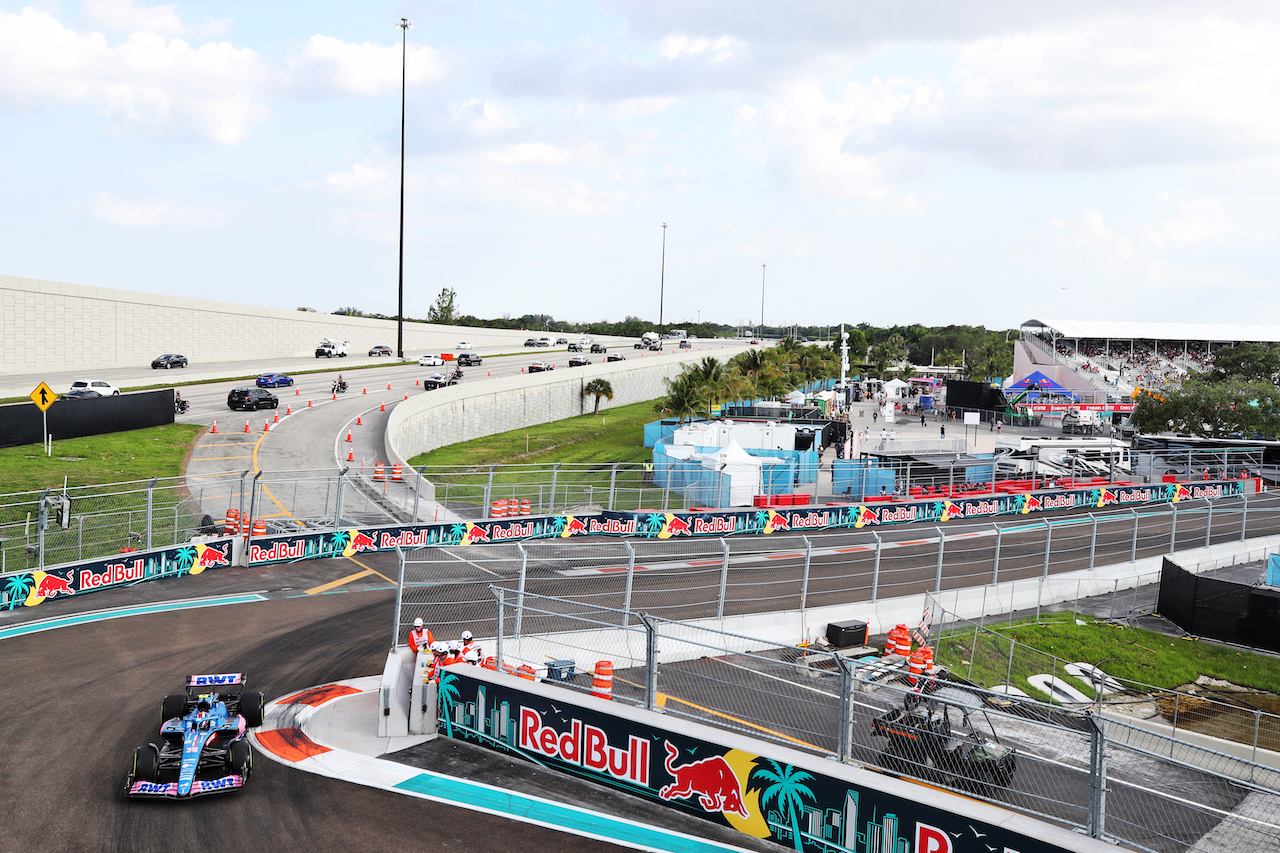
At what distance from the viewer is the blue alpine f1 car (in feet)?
34.2

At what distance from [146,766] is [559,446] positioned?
48.4 meters

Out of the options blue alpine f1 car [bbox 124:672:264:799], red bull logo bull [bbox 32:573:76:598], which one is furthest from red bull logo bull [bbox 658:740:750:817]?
red bull logo bull [bbox 32:573:76:598]

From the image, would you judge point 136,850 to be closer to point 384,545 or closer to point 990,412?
point 384,545

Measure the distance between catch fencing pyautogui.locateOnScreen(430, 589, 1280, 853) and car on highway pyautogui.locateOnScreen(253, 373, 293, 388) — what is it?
163 ft

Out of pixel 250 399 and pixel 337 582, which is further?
pixel 250 399

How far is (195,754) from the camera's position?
10.7m

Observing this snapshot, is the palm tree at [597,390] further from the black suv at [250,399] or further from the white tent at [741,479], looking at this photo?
the white tent at [741,479]

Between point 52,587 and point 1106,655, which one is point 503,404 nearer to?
point 52,587

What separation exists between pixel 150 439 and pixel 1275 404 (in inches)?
2439

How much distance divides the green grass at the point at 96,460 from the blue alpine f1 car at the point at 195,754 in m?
23.5

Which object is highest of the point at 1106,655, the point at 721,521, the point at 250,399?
the point at 250,399

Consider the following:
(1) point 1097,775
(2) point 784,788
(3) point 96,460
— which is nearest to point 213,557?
(2) point 784,788

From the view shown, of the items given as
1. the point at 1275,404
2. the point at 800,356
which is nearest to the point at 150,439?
the point at 1275,404

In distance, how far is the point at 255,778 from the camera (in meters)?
11.3
